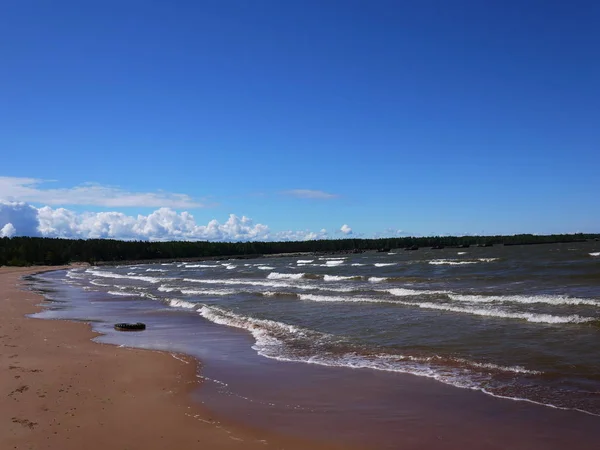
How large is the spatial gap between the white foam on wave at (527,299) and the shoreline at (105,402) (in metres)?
14.7

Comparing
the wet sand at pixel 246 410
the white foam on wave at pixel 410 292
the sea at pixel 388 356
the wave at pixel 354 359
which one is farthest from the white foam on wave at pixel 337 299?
the wet sand at pixel 246 410

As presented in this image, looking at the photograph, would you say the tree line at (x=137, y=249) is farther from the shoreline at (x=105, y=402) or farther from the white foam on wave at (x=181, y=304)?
the shoreline at (x=105, y=402)

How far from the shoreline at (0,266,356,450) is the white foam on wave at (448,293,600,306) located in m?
14.7

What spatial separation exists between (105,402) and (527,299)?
1844 cm

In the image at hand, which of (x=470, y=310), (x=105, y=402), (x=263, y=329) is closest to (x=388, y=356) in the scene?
(x=263, y=329)

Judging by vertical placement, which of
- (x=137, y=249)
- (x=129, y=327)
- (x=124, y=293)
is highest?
(x=137, y=249)

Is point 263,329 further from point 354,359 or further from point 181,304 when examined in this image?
point 181,304

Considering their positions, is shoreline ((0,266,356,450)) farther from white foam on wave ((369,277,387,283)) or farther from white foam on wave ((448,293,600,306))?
white foam on wave ((369,277,387,283))

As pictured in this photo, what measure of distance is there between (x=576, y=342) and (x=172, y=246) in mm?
143626

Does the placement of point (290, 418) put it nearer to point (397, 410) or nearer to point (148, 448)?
point (397, 410)

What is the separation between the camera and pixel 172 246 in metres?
149

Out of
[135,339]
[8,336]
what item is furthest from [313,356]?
[8,336]

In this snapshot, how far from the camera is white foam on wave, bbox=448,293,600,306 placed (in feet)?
65.1

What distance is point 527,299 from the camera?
70.4 ft
